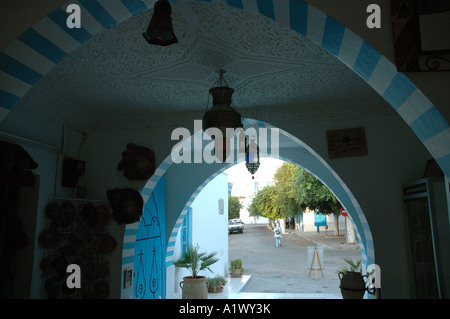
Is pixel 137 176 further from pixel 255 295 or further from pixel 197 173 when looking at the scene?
pixel 255 295

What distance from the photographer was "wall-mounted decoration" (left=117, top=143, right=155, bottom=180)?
4.16 meters

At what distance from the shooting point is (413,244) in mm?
3453

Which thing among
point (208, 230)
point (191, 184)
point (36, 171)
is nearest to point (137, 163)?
point (36, 171)

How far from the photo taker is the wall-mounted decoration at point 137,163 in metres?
4.16

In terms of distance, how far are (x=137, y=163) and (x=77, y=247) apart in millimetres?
1184

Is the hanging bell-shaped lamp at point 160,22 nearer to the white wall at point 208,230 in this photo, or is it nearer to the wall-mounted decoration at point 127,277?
the wall-mounted decoration at point 127,277

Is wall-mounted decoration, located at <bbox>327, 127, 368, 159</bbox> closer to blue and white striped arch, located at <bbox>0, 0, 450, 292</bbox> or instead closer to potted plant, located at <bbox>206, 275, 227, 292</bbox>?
blue and white striped arch, located at <bbox>0, 0, 450, 292</bbox>

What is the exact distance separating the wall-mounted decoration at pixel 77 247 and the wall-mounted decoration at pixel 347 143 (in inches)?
111

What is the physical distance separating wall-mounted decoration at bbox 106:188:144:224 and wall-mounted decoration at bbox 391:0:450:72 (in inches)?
134

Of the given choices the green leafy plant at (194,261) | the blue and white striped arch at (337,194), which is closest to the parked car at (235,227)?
the green leafy plant at (194,261)

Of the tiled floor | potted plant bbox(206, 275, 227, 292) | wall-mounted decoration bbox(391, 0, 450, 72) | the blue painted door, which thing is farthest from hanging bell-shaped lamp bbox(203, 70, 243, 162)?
potted plant bbox(206, 275, 227, 292)

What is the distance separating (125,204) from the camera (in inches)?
159
